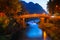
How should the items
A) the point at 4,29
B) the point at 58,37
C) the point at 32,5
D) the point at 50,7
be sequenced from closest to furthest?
1. the point at 58,37
2. the point at 4,29
3. the point at 50,7
4. the point at 32,5

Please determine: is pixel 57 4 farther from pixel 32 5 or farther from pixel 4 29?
pixel 32 5

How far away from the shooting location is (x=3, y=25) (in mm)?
20562

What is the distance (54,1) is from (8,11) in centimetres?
923

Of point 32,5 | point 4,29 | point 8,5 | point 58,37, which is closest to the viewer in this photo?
point 58,37

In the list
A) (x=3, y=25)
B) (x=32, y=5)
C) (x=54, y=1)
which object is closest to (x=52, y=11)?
(x=54, y=1)

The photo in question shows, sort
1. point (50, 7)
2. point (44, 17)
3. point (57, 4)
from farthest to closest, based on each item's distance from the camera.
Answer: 1. point (44, 17)
2. point (50, 7)
3. point (57, 4)

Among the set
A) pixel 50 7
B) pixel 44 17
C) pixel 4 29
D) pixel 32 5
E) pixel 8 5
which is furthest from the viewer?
pixel 32 5

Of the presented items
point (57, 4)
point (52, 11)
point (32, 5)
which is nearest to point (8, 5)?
point (57, 4)

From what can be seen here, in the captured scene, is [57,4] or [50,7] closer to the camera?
[57,4]

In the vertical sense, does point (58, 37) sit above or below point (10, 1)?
below

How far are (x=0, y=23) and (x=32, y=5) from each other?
5141 cm

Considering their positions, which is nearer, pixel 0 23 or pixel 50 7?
pixel 0 23

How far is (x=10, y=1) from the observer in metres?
29.4

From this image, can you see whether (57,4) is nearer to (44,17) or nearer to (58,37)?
(44,17)
